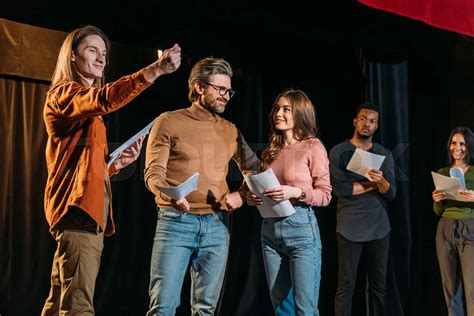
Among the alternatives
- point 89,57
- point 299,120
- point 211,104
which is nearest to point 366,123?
point 299,120

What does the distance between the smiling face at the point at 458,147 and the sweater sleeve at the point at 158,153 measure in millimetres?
2448

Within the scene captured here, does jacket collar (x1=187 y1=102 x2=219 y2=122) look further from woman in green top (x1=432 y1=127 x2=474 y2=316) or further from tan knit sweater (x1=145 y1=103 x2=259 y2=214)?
woman in green top (x1=432 y1=127 x2=474 y2=316)

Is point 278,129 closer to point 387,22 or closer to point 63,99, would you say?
point 63,99

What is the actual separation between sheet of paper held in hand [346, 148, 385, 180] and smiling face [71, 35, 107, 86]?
1.96 meters

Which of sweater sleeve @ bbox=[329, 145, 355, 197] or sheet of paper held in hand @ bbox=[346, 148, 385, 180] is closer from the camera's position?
sheet of paper held in hand @ bbox=[346, 148, 385, 180]

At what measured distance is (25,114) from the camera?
12.9 ft

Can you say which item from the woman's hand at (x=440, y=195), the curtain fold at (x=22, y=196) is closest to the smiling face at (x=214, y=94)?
the curtain fold at (x=22, y=196)

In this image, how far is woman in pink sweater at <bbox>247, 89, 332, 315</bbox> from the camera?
2.72 meters

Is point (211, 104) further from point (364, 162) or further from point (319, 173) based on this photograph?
point (364, 162)

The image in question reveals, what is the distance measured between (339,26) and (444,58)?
45.2 inches

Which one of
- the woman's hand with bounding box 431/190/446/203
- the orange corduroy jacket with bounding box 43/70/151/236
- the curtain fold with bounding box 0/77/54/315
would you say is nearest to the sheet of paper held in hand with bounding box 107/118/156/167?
the orange corduroy jacket with bounding box 43/70/151/236

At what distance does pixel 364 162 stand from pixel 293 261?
130 cm

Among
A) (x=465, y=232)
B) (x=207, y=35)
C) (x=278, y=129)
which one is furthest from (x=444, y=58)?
(x=278, y=129)

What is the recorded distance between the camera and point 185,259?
8.33 ft
